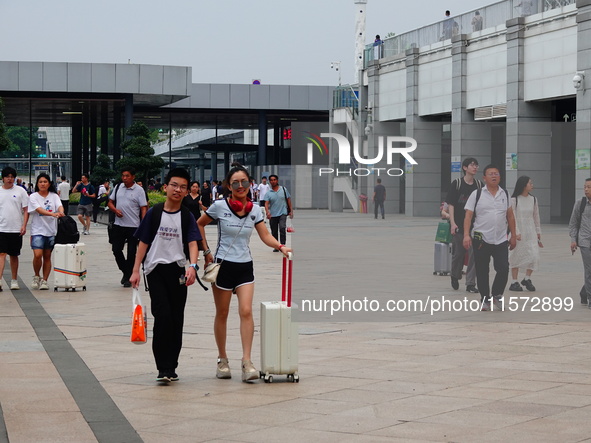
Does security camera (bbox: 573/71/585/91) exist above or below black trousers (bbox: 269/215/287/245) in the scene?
above

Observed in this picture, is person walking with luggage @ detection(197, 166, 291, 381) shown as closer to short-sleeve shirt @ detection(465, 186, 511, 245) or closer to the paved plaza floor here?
the paved plaza floor

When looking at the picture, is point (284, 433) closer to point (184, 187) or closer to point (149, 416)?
point (149, 416)

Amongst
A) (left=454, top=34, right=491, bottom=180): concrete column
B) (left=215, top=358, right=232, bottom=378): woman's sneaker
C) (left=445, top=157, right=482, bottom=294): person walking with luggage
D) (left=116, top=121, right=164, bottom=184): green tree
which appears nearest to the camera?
(left=215, top=358, right=232, bottom=378): woman's sneaker

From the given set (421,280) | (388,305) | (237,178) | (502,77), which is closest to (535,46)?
(502,77)

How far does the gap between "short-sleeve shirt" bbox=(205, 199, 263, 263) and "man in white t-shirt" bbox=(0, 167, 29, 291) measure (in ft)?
24.3

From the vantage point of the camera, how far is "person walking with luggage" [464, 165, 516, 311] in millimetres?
13430

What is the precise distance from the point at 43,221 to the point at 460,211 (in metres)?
6.13

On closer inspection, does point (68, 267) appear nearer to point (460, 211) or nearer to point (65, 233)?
point (65, 233)

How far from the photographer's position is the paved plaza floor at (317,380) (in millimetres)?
6641

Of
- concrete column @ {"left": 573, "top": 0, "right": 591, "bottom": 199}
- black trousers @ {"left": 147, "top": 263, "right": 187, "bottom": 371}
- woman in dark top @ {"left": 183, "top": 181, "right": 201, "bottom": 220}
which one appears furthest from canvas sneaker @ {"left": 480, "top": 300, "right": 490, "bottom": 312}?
concrete column @ {"left": 573, "top": 0, "right": 591, "bottom": 199}

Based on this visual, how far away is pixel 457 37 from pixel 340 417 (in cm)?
3545

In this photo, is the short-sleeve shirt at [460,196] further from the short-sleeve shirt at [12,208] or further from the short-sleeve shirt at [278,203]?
Answer: the short-sleeve shirt at [278,203]

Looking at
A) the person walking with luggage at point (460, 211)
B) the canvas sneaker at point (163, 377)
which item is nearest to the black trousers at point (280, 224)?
the person walking with luggage at point (460, 211)

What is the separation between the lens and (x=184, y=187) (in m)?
8.65
